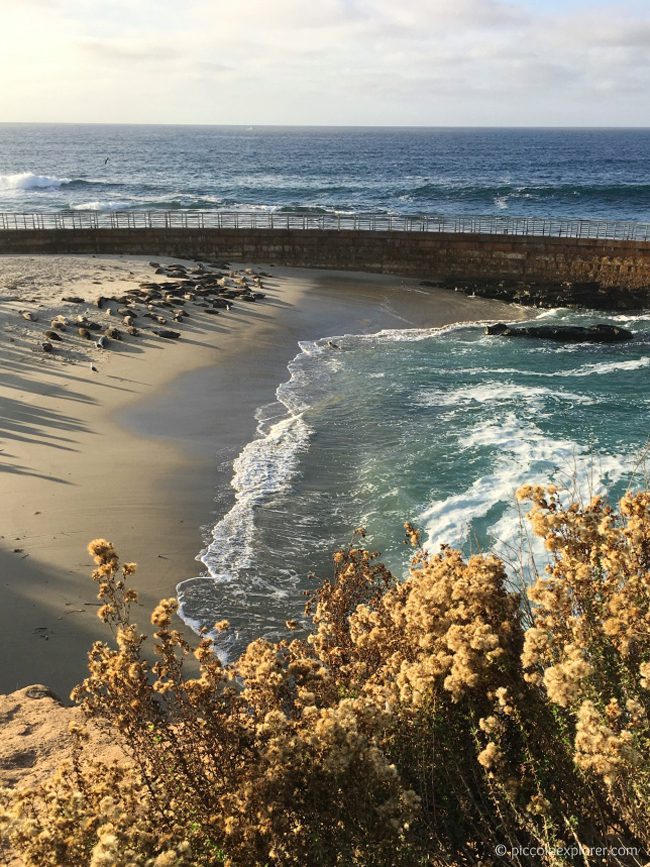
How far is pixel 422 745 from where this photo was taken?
412 cm

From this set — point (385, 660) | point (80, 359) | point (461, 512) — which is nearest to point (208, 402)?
point (80, 359)

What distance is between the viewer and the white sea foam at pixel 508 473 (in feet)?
39.3

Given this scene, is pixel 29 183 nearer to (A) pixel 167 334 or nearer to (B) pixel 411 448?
(A) pixel 167 334

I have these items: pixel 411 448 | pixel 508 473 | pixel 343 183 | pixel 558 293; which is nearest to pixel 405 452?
pixel 411 448

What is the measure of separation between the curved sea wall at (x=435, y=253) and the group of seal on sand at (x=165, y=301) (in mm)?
2524

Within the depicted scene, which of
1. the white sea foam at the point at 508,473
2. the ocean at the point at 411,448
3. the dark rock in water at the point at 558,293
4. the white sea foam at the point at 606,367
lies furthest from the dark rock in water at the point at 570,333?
the white sea foam at the point at 508,473

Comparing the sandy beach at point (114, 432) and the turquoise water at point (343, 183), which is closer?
the sandy beach at point (114, 432)

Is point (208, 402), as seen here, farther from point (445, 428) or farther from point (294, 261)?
point (294, 261)

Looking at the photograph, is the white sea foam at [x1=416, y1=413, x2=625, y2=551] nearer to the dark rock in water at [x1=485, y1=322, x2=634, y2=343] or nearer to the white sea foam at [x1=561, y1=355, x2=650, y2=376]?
the white sea foam at [x1=561, y1=355, x2=650, y2=376]

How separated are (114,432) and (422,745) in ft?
41.6

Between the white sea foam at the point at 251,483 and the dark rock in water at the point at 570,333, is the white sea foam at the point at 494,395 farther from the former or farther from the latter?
the dark rock in water at the point at 570,333

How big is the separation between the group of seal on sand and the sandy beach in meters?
0.36

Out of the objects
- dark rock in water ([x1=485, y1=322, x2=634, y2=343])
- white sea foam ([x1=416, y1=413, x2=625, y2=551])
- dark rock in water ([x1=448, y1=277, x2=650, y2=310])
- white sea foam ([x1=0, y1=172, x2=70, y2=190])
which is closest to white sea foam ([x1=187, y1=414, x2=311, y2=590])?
white sea foam ([x1=416, y1=413, x2=625, y2=551])

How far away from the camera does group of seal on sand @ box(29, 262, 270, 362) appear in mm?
22812
